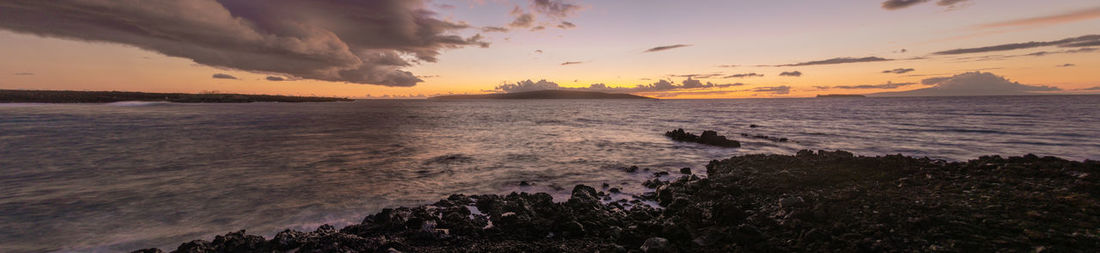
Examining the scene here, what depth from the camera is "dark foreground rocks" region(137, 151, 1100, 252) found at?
632 cm

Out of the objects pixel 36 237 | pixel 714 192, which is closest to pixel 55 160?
pixel 36 237

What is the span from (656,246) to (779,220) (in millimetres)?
3081

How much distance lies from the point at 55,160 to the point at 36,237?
1499cm

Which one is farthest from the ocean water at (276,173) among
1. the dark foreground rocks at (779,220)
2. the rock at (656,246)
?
the rock at (656,246)

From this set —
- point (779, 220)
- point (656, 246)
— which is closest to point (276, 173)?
point (656, 246)

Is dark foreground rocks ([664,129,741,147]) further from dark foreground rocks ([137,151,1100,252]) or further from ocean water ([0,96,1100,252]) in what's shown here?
dark foreground rocks ([137,151,1100,252])

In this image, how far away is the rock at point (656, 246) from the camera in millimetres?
6512

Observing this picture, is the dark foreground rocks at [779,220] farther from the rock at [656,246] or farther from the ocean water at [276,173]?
the ocean water at [276,173]

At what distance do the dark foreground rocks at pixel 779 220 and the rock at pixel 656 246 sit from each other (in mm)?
26

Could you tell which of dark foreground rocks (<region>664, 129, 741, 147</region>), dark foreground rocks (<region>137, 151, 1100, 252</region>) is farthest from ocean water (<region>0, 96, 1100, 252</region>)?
dark foreground rocks (<region>137, 151, 1100, 252</region>)

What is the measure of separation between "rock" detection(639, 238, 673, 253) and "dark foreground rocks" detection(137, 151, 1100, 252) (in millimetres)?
26

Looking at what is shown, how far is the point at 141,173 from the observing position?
595 inches

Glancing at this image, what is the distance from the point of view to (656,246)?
6.60 m

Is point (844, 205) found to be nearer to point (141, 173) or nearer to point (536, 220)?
point (536, 220)
